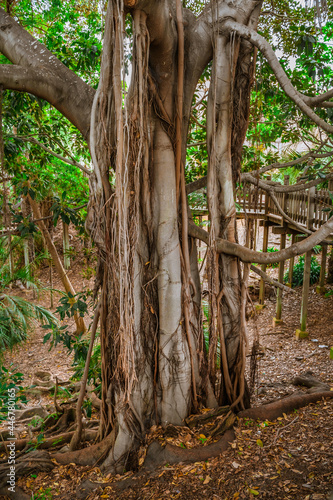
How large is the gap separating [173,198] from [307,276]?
5.49 m

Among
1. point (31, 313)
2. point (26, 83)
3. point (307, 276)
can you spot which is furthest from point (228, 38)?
point (307, 276)

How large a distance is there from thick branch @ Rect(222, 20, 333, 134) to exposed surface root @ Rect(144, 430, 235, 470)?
83.3 inches

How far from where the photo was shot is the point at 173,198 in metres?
2.72

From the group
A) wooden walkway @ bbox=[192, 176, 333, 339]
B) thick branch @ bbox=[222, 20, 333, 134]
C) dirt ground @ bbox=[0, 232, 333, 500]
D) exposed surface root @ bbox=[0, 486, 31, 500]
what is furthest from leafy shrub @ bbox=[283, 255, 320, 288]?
exposed surface root @ bbox=[0, 486, 31, 500]

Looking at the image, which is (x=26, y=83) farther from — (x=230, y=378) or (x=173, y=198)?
(x=230, y=378)

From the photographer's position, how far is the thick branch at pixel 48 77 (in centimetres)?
271

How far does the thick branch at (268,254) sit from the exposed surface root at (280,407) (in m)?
1.18

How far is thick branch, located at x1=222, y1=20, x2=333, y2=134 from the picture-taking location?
85.0 inches

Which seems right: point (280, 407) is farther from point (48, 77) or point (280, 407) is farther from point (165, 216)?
point (48, 77)

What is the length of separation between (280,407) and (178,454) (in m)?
0.95

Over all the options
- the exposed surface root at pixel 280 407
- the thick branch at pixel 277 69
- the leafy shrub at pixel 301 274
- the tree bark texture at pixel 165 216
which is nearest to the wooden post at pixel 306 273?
the leafy shrub at pixel 301 274

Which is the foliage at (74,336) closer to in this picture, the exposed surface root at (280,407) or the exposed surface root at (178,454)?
the exposed surface root at (178,454)

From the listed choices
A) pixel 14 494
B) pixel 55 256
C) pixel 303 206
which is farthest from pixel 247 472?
pixel 303 206

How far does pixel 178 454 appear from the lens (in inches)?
98.7
